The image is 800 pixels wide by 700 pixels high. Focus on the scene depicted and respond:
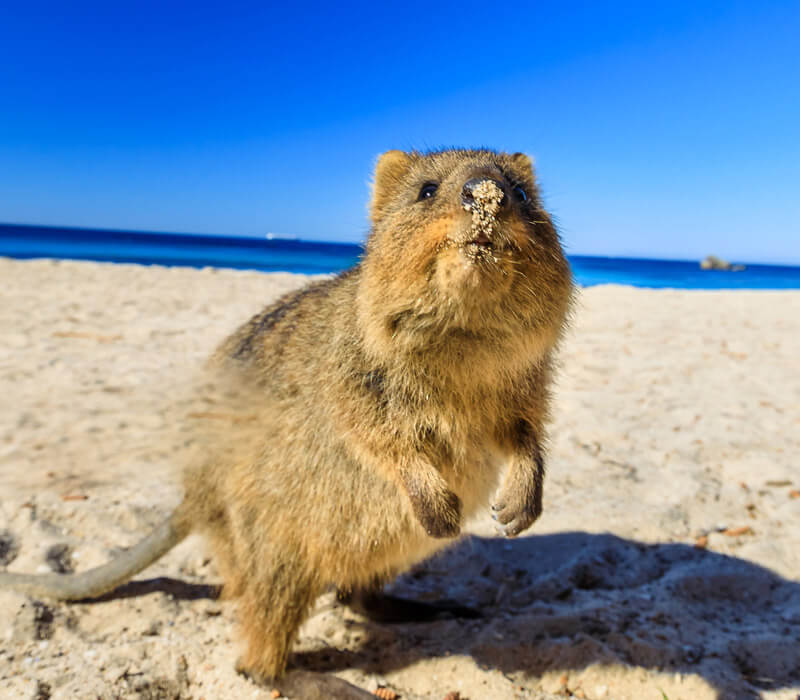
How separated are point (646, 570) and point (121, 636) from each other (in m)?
2.64

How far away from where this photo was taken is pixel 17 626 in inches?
99.3

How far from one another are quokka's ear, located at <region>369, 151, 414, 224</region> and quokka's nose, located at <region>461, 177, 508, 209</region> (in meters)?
0.74

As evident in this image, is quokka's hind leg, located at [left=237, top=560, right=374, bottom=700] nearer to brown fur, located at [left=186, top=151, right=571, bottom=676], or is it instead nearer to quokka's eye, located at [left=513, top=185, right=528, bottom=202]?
brown fur, located at [left=186, top=151, right=571, bottom=676]

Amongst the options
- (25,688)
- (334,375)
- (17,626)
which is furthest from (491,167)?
(17,626)

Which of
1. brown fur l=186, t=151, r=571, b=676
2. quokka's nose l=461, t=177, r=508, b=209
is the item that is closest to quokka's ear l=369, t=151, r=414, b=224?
brown fur l=186, t=151, r=571, b=676

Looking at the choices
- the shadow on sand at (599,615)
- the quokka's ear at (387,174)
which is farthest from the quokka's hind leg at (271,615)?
the quokka's ear at (387,174)

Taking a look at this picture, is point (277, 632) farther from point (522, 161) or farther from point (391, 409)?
point (522, 161)

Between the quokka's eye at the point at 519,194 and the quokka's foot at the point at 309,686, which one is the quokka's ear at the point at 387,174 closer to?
the quokka's eye at the point at 519,194

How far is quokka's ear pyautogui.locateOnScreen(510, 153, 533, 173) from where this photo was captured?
8.13 ft

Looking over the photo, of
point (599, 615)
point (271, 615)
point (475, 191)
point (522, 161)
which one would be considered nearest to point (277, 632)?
point (271, 615)

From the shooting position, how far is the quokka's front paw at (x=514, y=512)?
217 cm

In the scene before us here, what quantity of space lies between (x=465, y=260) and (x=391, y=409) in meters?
0.65

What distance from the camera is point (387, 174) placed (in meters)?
2.43

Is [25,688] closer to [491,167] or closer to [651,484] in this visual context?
[491,167]
